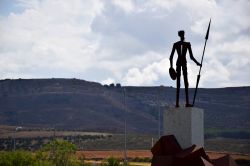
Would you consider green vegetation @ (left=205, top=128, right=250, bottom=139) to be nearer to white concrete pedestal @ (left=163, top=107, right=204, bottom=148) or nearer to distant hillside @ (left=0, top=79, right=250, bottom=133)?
distant hillside @ (left=0, top=79, right=250, bottom=133)

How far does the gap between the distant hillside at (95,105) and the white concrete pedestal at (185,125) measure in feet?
401

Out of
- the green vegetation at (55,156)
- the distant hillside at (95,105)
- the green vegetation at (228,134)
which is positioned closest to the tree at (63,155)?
the green vegetation at (55,156)

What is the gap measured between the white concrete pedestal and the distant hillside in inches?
4807

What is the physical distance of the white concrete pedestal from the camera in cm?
1622

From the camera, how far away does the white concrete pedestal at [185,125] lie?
53.2 ft

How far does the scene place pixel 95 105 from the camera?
166 meters

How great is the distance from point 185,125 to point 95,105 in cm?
15016

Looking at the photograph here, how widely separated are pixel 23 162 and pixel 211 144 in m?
65.7

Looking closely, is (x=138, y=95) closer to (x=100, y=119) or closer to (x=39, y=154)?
(x=100, y=119)

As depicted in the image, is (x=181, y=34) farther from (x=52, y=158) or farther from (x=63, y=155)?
(x=52, y=158)

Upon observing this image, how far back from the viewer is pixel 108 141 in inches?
4040

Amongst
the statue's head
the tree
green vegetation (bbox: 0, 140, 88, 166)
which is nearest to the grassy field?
green vegetation (bbox: 0, 140, 88, 166)

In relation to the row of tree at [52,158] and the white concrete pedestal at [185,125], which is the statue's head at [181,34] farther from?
the row of tree at [52,158]

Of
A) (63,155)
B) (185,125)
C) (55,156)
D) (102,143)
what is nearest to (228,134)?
(102,143)
